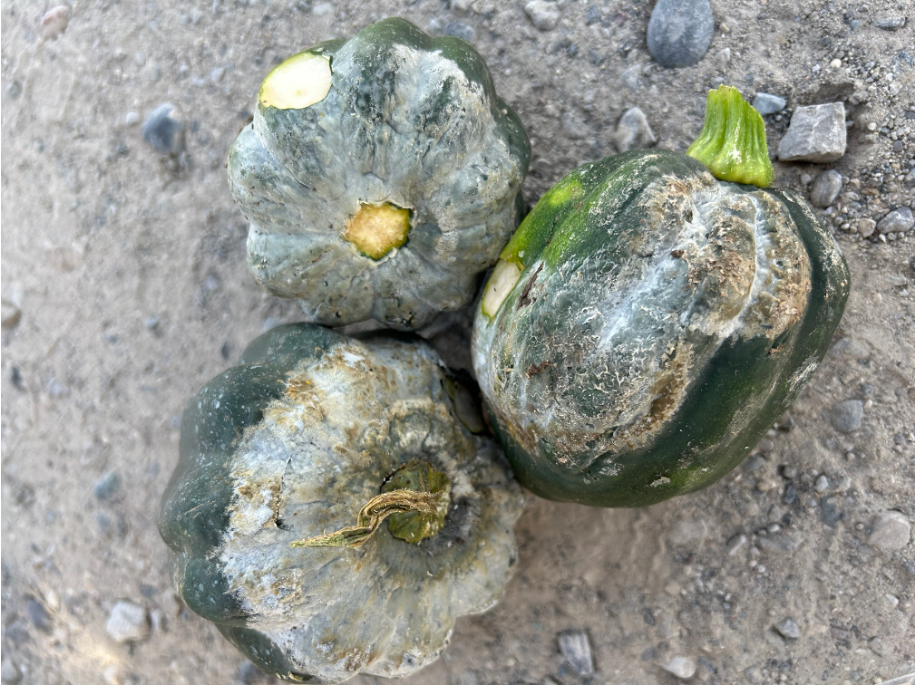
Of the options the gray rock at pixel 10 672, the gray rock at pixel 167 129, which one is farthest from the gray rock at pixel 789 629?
the gray rock at pixel 10 672

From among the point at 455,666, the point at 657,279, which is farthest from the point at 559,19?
the point at 455,666

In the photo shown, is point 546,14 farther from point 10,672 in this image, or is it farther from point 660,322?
point 10,672

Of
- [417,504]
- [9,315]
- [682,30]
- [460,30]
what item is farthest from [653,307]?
[9,315]

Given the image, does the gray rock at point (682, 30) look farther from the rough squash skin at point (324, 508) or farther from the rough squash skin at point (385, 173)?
the rough squash skin at point (324, 508)

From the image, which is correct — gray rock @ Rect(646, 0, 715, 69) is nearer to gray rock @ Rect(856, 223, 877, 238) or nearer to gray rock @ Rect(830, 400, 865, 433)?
gray rock @ Rect(856, 223, 877, 238)

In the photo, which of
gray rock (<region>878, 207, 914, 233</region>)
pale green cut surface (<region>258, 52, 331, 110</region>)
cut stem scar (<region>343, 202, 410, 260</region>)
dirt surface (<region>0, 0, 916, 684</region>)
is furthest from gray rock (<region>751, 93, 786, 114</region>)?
pale green cut surface (<region>258, 52, 331, 110</region>)

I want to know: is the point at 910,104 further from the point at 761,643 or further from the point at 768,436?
the point at 761,643
